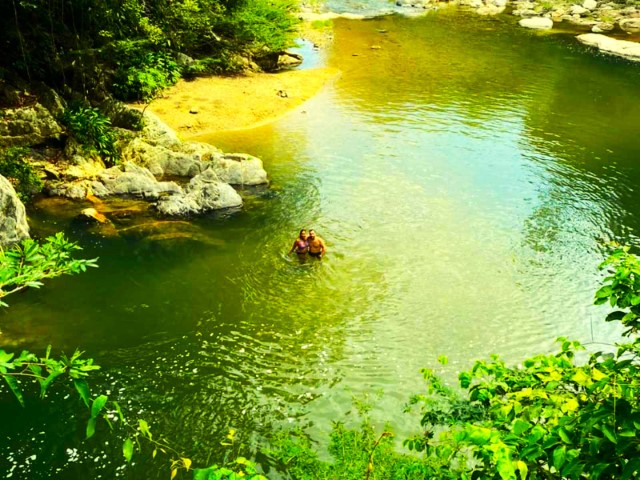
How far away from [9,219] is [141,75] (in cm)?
1331

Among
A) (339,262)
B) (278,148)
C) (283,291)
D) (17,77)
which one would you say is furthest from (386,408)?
(17,77)

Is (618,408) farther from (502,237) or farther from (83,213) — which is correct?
(83,213)

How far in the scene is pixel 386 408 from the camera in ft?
36.4

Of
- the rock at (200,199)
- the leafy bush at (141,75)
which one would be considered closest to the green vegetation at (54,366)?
the rock at (200,199)

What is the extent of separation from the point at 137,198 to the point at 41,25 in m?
9.43

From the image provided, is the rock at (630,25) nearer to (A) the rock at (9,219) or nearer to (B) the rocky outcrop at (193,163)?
(B) the rocky outcrop at (193,163)

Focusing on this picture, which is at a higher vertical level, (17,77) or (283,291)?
(17,77)

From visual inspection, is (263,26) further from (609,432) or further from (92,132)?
(609,432)

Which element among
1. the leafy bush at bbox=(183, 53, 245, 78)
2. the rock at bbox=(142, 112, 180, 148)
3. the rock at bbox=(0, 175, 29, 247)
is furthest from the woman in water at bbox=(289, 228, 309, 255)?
the leafy bush at bbox=(183, 53, 245, 78)

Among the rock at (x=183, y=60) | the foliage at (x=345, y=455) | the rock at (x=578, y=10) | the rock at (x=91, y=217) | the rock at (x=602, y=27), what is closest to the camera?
the foliage at (x=345, y=455)

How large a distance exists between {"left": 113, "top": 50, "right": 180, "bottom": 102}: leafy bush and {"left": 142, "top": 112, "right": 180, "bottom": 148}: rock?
10.4 ft

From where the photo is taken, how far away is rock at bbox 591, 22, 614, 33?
54500mm

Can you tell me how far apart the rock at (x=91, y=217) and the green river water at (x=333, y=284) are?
23.6 inches

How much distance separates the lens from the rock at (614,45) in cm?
4560
